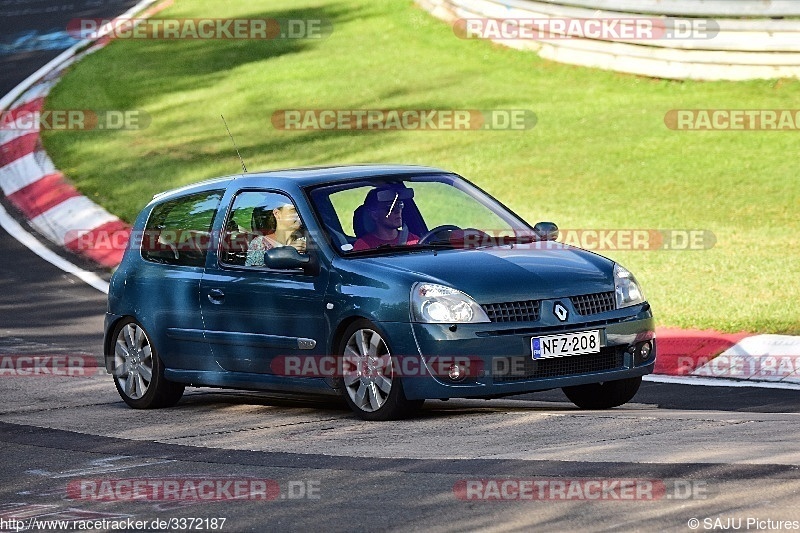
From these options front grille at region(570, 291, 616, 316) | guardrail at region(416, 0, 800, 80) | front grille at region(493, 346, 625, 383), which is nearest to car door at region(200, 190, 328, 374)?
front grille at region(493, 346, 625, 383)

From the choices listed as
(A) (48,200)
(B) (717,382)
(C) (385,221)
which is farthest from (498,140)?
(C) (385,221)

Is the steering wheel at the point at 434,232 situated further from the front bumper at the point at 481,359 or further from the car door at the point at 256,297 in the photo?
the front bumper at the point at 481,359

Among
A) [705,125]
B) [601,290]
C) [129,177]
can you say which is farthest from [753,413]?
[129,177]

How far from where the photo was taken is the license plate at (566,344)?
366 inches

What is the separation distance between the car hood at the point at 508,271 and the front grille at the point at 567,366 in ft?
1.24

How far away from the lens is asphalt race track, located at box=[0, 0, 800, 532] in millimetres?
6922

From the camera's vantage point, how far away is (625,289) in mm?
9859

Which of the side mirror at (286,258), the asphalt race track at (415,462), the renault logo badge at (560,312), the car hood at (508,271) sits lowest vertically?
the asphalt race track at (415,462)

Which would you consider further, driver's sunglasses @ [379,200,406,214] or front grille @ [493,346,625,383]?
driver's sunglasses @ [379,200,406,214]

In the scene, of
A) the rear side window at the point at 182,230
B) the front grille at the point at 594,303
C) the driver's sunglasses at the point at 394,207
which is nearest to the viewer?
the front grille at the point at 594,303

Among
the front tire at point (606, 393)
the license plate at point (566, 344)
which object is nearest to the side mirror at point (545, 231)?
the front tire at point (606, 393)

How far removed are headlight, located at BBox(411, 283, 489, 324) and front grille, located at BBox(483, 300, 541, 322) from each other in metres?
0.05

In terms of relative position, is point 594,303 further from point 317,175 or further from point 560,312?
point 317,175

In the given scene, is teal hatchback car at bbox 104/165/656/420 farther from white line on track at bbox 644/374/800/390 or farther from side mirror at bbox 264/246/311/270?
white line on track at bbox 644/374/800/390
